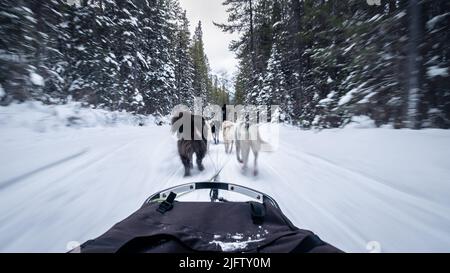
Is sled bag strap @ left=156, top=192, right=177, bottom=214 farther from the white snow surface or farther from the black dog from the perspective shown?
the black dog

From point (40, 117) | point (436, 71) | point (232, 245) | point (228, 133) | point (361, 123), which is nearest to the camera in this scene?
point (232, 245)

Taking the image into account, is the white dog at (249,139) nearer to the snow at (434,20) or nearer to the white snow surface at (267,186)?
the white snow surface at (267,186)

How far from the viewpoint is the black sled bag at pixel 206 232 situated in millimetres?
1127

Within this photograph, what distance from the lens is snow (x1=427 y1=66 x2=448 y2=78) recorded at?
3974 millimetres

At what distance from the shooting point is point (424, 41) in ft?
14.0

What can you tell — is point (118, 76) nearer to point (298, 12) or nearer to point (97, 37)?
point (97, 37)

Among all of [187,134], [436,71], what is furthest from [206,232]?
[436,71]

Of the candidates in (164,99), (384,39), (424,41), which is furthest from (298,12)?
(164,99)

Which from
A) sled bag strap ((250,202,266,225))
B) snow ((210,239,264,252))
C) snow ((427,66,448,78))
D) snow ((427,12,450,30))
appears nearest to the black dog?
sled bag strap ((250,202,266,225))

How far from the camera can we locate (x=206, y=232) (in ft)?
4.52

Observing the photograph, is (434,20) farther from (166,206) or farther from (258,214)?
(166,206)

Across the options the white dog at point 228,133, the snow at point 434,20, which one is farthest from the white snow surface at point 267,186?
the snow at point 434,20
